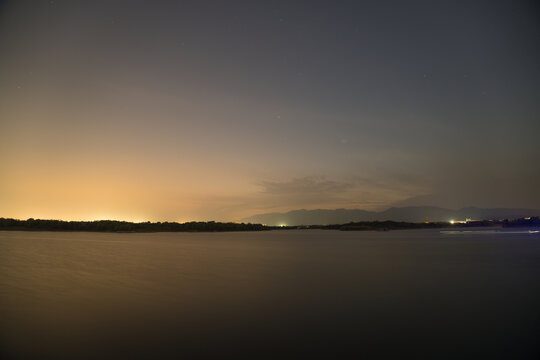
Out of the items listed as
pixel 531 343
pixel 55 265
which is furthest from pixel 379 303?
pixel 55 265

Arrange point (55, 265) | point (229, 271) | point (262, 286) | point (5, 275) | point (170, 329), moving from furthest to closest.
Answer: point (55, 265) → point (229, 271) → point (5, 275) → point (262, 286) → point (170, 329)

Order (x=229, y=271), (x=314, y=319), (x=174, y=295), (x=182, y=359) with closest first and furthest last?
(x=182, y=359) < (x=314, y=319) < (x=174, y=295) < (x=229, y=271)

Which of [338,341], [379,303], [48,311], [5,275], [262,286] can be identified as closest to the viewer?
[338,341]

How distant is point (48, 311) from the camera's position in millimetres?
12094

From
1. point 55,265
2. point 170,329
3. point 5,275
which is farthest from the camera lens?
point 55,265

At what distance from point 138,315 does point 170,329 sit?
2.27m

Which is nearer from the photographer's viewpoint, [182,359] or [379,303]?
[182,359]

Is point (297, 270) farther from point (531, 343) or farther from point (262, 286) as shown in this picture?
point (531, 343)

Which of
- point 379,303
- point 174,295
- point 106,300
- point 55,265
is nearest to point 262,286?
point 174,295

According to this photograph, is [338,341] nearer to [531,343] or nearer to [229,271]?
[531,343]

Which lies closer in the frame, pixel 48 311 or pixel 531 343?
pixel 531 343

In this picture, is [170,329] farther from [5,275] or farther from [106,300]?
[5,275]

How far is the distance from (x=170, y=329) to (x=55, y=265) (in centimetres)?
2123

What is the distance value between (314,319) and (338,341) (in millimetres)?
2097
